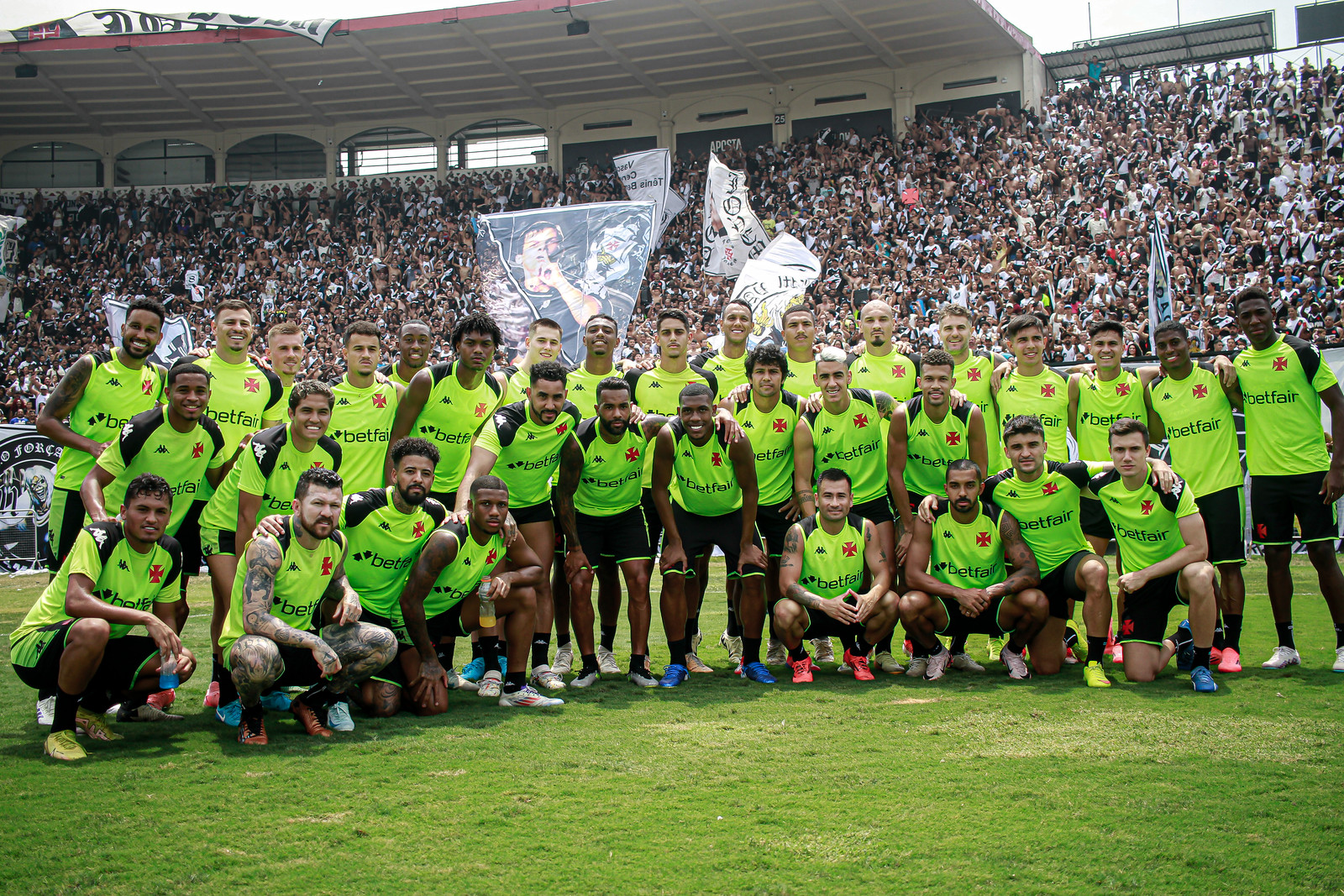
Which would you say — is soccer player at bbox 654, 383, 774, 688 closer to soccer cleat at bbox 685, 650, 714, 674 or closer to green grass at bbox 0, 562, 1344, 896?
soccer cleat at bbox 685, 650, 714, 674

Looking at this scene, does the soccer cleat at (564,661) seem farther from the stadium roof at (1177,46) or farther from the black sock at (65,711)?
the stadium roof at (1177,46)

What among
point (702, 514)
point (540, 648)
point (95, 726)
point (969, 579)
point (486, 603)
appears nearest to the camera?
point (95, 726)

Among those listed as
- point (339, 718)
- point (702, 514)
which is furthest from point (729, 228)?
point (339, 718)

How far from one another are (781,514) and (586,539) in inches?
56.7

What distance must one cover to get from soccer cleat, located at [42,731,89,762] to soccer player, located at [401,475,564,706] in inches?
66.0

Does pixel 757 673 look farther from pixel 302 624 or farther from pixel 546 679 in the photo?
pixel 302 624

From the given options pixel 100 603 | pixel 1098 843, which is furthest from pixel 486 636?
pixel 1098 843

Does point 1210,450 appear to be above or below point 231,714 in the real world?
above

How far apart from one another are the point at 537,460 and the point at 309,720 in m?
2.30

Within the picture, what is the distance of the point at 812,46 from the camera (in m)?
28.2

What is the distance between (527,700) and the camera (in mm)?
5957

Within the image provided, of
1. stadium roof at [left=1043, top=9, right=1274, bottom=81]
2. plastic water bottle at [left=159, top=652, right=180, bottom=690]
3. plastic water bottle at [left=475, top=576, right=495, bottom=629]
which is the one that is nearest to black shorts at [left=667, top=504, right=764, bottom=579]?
plastic water bottle at [left=475, top=576, right=495, bottom=629]

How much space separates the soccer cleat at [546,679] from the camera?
6406mm

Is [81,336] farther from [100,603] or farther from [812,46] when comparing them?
[100,603]
